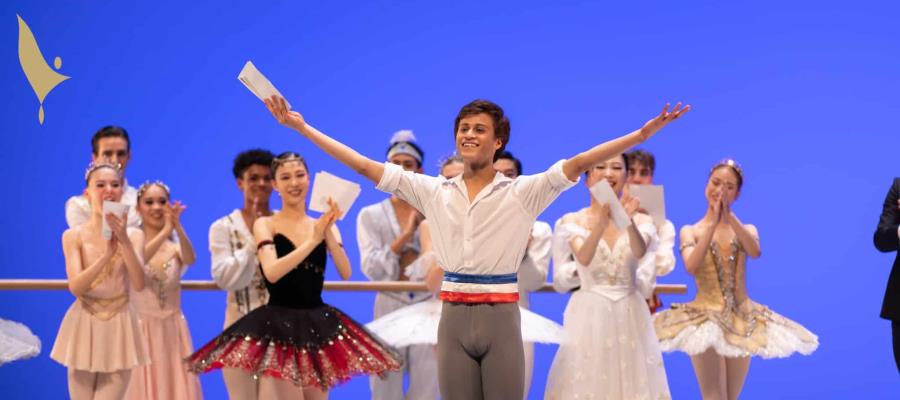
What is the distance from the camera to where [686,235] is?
521cm

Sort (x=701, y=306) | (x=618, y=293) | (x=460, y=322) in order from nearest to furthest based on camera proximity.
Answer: (x=460, y=322) → (x=618, y=293) → (x=701, y=306)

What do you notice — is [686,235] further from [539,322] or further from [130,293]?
[130,293]

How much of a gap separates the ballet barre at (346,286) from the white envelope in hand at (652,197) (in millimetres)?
1031

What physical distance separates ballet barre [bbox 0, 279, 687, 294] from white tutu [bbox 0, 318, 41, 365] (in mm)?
250

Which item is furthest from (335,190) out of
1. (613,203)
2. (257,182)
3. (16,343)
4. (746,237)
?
(746,237)

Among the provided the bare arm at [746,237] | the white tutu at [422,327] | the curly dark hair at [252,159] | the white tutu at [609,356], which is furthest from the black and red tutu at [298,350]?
the bare arm at [746,237]

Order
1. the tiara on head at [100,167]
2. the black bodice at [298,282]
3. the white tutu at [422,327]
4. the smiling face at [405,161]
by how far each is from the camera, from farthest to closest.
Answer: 1. the smiling face at [405,161]
2. the tiara on head at [100,167]
3. the white tutu at [422,327]
4. the black bodice at [298,282]

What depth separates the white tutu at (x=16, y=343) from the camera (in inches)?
196

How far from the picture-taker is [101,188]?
483 centimetres

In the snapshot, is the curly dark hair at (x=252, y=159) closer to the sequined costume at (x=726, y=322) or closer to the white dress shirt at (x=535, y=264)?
the white dress shirt at (x=535, y=264)

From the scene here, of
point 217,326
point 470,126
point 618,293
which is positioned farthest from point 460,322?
point 217,326

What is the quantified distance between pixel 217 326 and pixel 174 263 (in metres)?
2.25

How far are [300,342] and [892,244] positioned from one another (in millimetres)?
2500

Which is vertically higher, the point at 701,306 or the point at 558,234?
the point at 558,234
